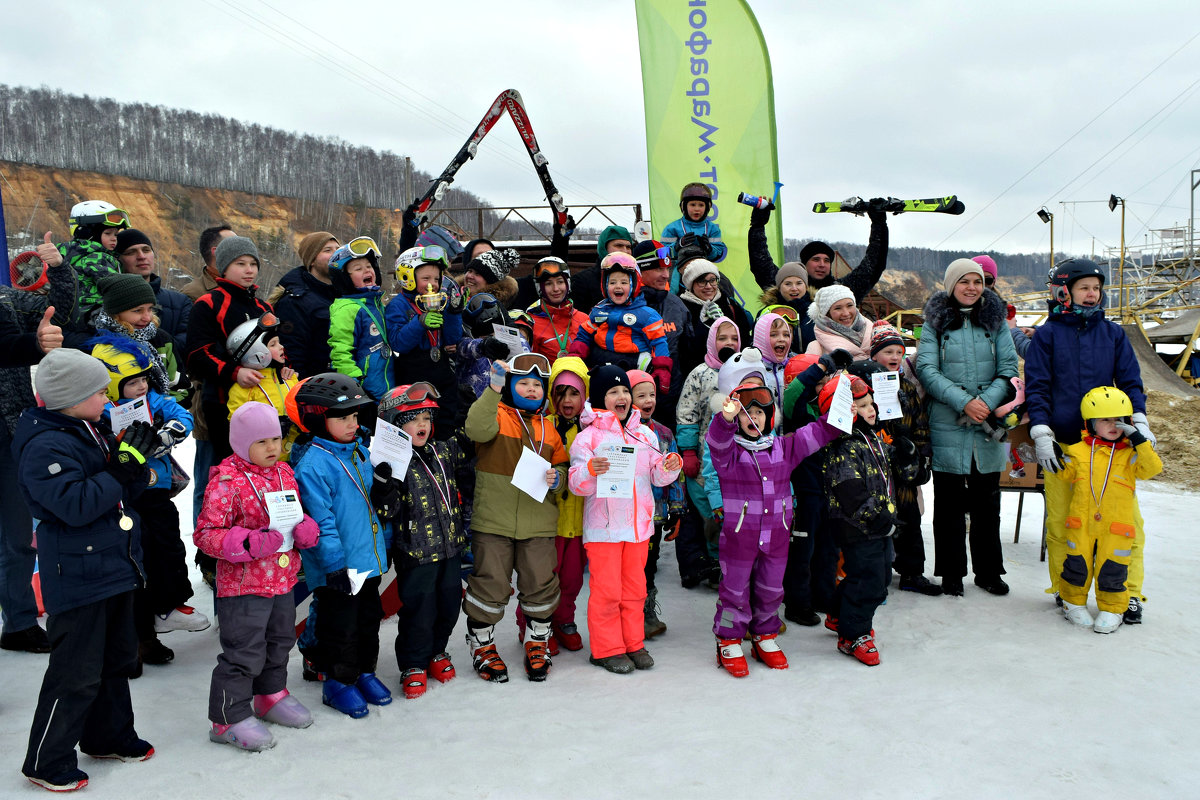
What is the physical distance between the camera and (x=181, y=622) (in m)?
4.56

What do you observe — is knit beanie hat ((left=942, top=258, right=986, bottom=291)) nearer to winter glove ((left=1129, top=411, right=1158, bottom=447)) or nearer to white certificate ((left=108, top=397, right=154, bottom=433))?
winter glove ((left=1129, top=411, right=1158, bottom=447))

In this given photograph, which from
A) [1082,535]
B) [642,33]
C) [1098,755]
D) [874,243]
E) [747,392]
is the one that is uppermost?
[642,33]

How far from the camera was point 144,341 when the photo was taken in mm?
4105

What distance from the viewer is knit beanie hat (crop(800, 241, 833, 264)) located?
5930 millimetres

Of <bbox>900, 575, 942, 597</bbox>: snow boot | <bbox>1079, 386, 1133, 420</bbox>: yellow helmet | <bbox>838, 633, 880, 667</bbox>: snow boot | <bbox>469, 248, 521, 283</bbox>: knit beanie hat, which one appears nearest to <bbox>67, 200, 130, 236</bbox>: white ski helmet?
<bbox>469, 248, 521, 283</bbox>: knit beanie hat

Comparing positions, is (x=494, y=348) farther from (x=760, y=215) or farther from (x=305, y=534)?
(x=760, y=215)

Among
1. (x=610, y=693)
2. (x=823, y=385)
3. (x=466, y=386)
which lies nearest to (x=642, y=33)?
(x=466, y=386)

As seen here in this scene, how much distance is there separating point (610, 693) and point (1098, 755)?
2.18 meters


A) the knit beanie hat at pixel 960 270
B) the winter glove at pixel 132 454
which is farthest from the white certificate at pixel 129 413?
the knit beanie hat at pixel 960 270

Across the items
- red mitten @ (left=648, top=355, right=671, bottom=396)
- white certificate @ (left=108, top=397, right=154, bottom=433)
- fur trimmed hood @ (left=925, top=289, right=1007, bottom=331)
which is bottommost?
white certificate @ (left=108, top=397, right=154, bottom=433)

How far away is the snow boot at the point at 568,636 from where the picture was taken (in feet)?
14.7

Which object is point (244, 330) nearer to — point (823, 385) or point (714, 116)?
point (823, 385)

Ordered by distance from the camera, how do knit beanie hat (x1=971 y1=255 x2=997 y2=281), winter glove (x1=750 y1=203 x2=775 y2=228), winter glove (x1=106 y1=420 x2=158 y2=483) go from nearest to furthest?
winter glove (x1=106 y1=420 x2=158 y2=483) → knit beanie hat (x1=971 y1=255 x2=997 y2=281) → winter glove (x1=750 y1=203 x2=775 y2=228)

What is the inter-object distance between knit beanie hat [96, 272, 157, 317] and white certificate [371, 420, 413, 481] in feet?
5.05
